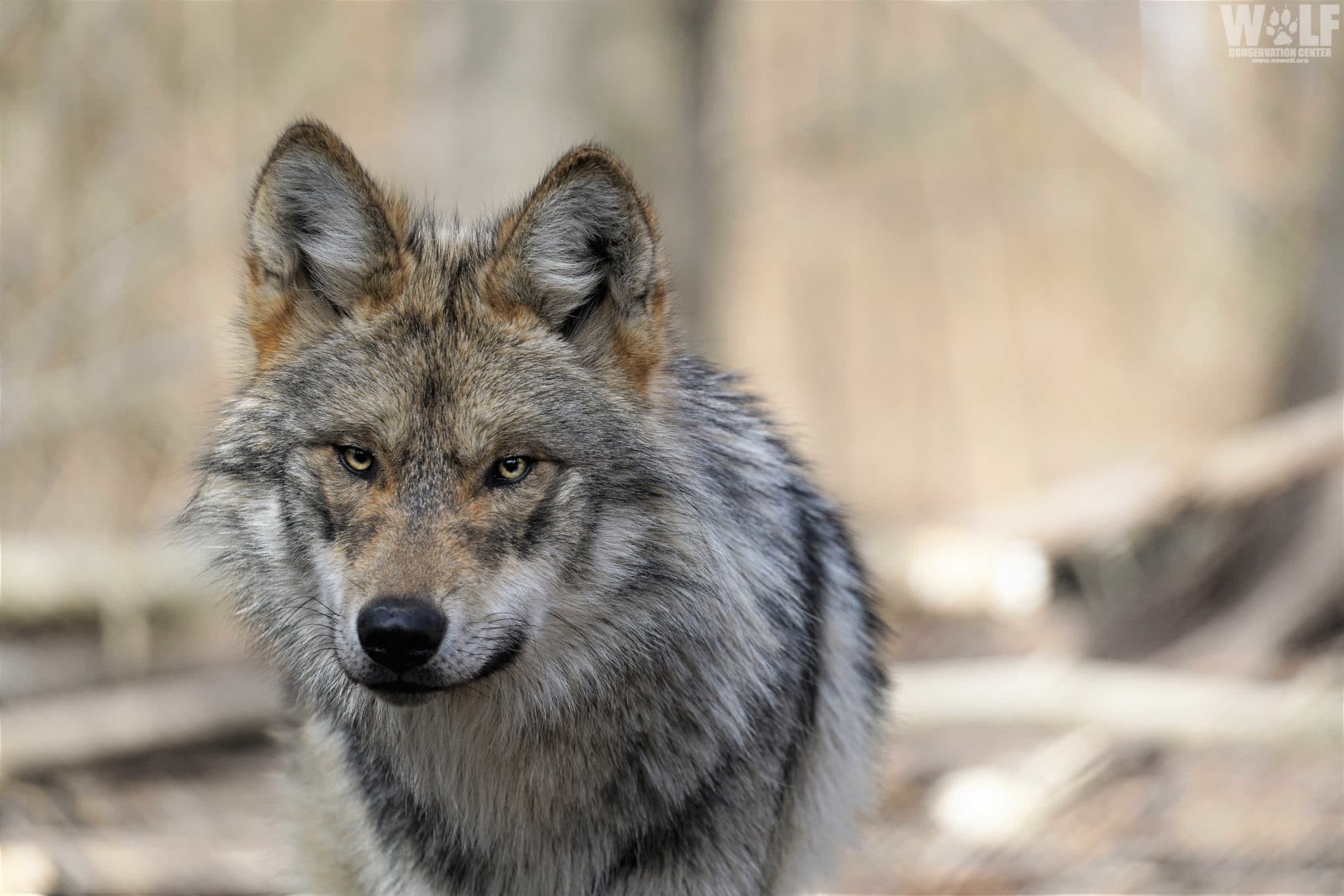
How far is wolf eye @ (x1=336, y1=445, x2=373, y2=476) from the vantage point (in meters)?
2.92

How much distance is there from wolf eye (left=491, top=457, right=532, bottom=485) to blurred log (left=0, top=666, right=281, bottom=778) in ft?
10.7

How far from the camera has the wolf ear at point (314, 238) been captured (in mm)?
3059

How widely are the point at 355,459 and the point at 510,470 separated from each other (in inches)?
15.2

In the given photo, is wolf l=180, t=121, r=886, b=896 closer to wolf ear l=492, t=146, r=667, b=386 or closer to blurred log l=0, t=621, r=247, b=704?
wolf ear l=492, t=146, r=667, b=386

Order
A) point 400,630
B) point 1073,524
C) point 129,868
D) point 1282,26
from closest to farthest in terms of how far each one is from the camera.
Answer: point 400,630 < point 129,868 < point 1073,524 < point 1282,26

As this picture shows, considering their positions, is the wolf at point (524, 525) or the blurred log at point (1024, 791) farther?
the blurred log at point (1024, 791)

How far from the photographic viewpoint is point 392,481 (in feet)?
9.38

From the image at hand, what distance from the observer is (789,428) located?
563cm

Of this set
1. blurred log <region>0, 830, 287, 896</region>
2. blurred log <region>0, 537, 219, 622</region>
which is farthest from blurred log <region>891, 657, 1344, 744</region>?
blurred log <region>0, 537, 219, 622</region>

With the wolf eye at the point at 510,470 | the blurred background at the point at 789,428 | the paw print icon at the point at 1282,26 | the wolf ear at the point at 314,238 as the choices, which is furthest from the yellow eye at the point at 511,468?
the paw print icon at the point at 1282,26

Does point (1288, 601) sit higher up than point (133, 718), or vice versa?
point (133, 718)

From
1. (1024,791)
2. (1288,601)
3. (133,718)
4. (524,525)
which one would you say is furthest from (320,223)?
(1288,601)

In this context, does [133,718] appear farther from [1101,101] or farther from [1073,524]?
[1101,101]

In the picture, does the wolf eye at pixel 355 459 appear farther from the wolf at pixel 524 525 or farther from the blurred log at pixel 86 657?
the blurred log at pixel 86 657
